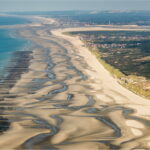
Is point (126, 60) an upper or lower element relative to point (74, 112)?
upper

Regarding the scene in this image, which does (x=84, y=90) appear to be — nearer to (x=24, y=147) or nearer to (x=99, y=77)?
(x=99, y=77)

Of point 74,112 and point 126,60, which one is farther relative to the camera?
point 126,60

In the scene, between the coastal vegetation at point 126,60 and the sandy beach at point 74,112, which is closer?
the sandy beach at point 74,112

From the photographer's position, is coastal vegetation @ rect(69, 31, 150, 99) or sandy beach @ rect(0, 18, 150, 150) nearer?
sandy beach @ rect(0, 18, 150, 150)
